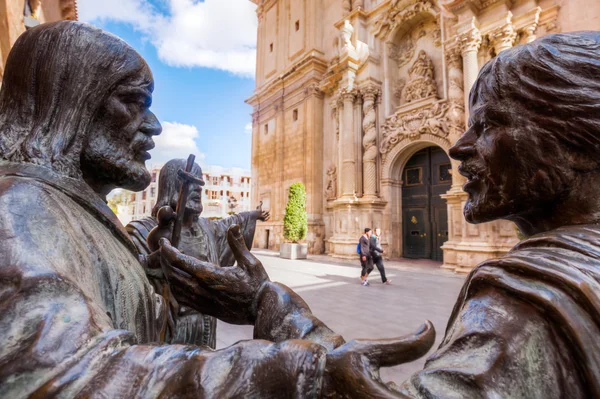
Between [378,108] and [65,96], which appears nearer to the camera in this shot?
[65,96]

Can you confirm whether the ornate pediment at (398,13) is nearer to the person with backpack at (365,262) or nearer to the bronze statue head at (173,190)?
the person with backpack at (365,262)

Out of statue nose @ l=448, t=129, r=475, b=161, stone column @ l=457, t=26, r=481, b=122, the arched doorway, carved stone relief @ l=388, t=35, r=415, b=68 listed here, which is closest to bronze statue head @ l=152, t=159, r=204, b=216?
statue nose @ l=448, t=129, r=475, b=161

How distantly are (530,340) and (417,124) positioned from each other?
12438 mm

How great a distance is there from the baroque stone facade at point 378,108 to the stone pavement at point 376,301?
237 centimetres

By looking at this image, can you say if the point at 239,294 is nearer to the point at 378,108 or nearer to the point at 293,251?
the point at 293,251

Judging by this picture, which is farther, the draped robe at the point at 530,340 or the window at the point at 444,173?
the window at the point at 444,173

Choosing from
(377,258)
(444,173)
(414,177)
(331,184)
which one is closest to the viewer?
(377,258)

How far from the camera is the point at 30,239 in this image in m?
0.65

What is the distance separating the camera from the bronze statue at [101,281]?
1.70 ft

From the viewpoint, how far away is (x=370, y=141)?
1324cm

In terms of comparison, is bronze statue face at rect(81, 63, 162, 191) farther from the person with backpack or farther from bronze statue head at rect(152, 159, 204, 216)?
the person with backpack

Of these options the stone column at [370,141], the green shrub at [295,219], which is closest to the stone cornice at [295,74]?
the stone column at [370,141]

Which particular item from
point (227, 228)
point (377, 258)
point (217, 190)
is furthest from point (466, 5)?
point (217, 190)

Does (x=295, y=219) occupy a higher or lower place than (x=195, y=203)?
higher
